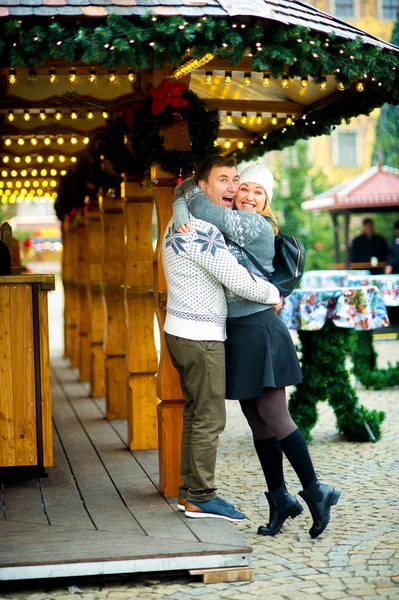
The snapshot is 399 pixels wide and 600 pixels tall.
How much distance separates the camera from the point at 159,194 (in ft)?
18.2

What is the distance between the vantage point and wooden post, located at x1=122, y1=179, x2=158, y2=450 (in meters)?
7.12

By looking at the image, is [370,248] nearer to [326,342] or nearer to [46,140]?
[46,140]

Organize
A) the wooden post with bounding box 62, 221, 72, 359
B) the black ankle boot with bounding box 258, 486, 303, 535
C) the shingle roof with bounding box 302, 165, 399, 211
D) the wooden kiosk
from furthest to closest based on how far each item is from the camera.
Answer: the shingle roof with bounding box 302, 165, 399, 211
the wooden post with bounding box 62, 221, 72, 359
the black ankle boot with bounding box 258, 486, 303, 535
the wooden kiosk

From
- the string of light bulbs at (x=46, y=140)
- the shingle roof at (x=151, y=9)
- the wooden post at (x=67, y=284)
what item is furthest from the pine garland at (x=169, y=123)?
the wooden post at (x=67, y=284)

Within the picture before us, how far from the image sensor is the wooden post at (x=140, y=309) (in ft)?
23.4

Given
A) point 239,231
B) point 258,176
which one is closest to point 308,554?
point 239,231

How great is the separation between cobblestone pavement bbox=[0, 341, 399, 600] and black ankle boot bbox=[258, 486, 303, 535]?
54 millimetres

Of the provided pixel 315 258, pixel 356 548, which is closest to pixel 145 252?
pixel 356 548

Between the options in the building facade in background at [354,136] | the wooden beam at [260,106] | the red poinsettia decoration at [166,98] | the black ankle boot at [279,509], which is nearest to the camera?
the black ankle boot at [279,509]

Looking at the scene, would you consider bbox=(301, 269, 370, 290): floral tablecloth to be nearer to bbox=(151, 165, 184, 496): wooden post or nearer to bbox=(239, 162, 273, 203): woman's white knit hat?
bbox=(151, 165, 184, 496): wooden post

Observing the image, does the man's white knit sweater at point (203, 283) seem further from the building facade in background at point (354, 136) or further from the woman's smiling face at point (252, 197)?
the building facade in background at point (354, 136)

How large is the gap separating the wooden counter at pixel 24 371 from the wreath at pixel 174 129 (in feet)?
3.54

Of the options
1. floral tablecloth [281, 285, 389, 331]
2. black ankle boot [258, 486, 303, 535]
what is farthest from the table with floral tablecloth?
black ankle boot [258, 486, 303, 535]

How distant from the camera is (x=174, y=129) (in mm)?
5500
